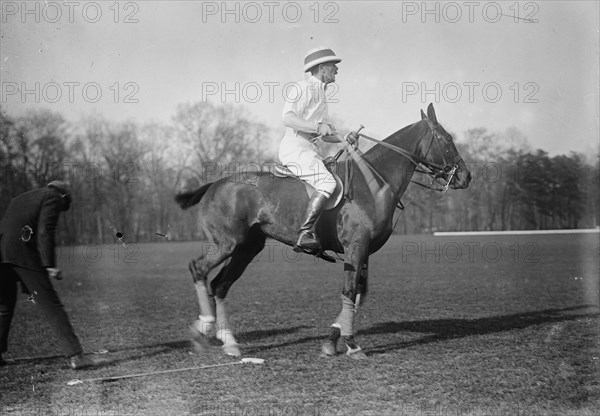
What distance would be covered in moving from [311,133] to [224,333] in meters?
2.66

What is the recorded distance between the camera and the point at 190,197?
303 inches

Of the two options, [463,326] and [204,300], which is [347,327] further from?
[463,326]

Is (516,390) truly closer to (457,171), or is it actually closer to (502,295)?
(457,171)

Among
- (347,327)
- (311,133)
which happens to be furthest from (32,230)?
(347,327)

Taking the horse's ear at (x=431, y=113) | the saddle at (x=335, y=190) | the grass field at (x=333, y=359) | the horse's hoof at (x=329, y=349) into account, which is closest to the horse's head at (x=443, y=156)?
the horse's ear at (x=431, y=113)

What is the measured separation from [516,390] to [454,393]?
0.57 metres

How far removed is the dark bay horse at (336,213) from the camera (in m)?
6.95

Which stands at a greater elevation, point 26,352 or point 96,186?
point 96,186

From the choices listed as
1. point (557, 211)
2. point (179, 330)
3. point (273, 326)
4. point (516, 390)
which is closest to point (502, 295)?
point (273, 326)

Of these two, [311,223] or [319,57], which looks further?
[319,57]

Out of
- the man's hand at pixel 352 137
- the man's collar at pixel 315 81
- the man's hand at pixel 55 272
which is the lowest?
the man's hand at pixel 55 272

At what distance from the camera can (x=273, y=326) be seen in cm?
917

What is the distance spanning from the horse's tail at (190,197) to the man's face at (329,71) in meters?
2.03

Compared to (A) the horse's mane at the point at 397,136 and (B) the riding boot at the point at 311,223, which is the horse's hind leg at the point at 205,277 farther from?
(A) the horse's mane at the point at 397,136
